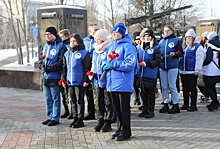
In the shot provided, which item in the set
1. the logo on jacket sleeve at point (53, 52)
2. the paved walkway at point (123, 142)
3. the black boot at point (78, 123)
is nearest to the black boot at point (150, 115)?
the paved walkway at point (123, 142)

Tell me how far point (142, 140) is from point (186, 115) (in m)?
2.16

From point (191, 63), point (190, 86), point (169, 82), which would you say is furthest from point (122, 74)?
point (190, 86)

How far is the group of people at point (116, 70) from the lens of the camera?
17.6 feet

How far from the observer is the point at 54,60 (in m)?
6.48

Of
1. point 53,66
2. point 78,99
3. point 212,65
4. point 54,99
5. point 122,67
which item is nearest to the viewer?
point 122,67

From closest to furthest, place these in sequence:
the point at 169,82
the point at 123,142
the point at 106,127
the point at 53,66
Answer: the point at 123,142, the point at 106,127, the point at 53,66, the point at 169,82

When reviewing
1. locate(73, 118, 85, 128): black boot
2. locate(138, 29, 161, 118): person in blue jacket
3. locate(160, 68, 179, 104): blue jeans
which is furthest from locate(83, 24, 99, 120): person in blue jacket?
locate(160, 68, 179, 104): blue jeans

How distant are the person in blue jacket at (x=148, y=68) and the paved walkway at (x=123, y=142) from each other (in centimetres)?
38

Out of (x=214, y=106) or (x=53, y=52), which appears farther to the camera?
(x=214, y=106)

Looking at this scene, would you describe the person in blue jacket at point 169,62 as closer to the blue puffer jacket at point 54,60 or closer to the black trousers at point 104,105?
the black trousers at point 104,105

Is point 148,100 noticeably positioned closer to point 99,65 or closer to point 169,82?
point 169,82

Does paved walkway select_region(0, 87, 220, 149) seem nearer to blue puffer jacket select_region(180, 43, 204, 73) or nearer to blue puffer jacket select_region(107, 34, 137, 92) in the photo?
blue puffer jacket select_region(107, 34, 137, 92)

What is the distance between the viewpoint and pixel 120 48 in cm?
534

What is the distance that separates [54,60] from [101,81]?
1.14 m
